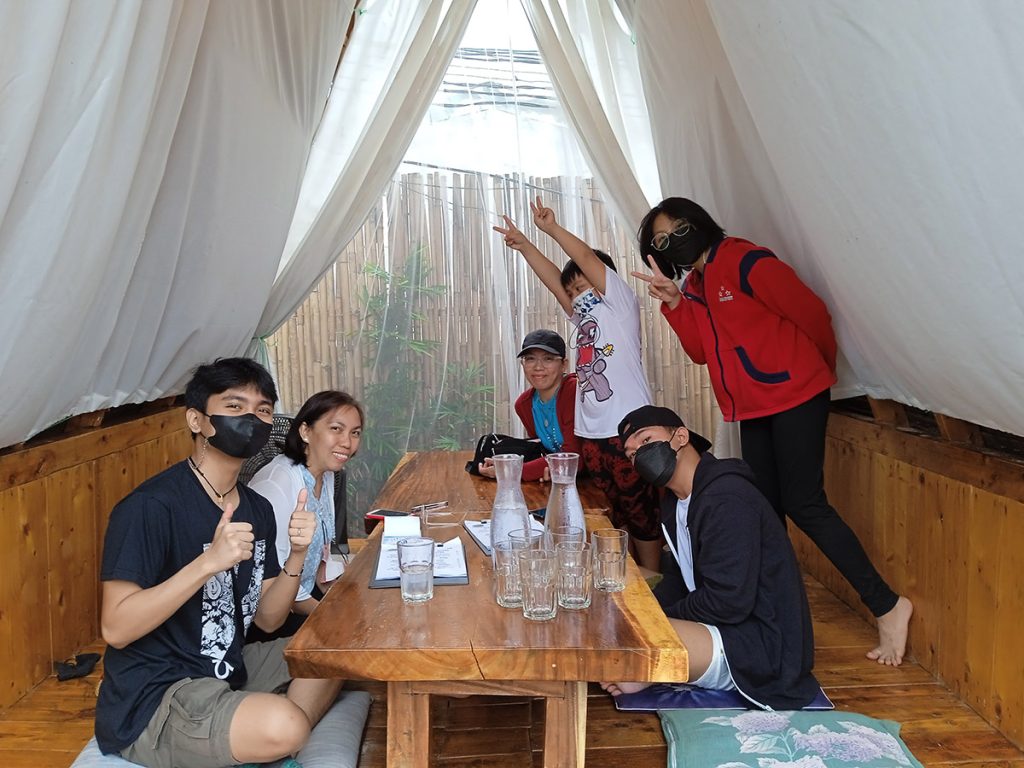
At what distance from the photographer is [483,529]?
7.32 feet

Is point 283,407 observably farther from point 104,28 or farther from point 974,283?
point 974,283

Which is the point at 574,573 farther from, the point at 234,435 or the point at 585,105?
the point at 585,105

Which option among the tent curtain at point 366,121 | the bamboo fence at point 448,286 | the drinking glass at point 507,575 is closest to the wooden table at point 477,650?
the drinking glass at point 507,575

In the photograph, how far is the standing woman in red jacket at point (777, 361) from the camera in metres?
A: 2.63

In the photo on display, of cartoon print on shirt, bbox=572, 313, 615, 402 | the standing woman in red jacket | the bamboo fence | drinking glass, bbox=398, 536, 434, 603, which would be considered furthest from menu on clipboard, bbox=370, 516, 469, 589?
the bamboo fence

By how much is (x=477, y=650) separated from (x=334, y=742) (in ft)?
2.54

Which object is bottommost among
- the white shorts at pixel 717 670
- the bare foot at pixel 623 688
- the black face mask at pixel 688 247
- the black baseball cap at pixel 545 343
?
the bare foot at pixel 623 688

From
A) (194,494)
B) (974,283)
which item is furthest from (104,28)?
(974,283)

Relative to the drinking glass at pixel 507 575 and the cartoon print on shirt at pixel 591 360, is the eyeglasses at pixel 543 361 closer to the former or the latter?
the cartoon print on shirt at pixel 591 360

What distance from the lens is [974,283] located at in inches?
65.7

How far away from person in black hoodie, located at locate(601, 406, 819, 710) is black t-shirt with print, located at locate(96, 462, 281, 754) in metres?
1.05

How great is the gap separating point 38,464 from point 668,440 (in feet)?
6.14

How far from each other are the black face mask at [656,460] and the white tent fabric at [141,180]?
1423mm

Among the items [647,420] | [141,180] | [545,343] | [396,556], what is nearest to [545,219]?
[545,343]
